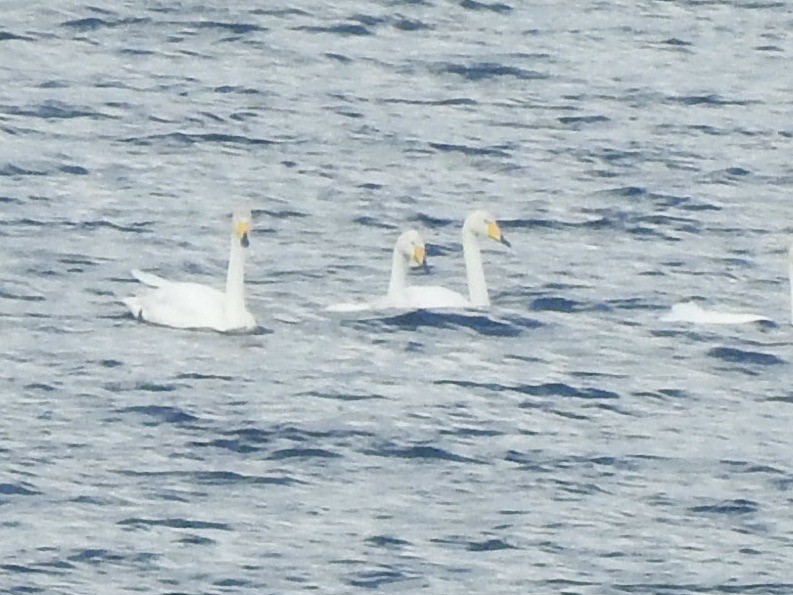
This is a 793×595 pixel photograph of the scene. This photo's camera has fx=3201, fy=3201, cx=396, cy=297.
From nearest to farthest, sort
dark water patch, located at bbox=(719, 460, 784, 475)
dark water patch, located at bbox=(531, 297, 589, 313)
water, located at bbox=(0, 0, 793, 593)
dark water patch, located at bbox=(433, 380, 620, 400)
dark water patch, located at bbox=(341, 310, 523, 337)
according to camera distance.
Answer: water, located at bbox=(0, 0, 793, 593)
dark water patch, located at bbox=(719, 460, 784, 475)
dark water patch, located at bbox=(433, 380, 620, 400)
dark water patch, located at bbox=(341, 310, 523, 337)
dark water patch, located at bbox=(531, 297, 589, 313)

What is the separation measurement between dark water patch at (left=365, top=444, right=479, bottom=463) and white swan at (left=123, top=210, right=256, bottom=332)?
130 inches

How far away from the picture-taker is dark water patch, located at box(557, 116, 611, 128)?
28172 mm

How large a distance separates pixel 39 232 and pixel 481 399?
558 centimetres

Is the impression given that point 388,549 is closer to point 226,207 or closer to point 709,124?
point 226,207

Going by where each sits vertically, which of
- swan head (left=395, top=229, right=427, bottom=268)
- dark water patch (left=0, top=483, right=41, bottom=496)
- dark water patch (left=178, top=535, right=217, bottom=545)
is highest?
swan head (left=395, top=229, right=427, bottom=268)

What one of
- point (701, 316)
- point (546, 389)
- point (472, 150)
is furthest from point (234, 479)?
point (472, 150)

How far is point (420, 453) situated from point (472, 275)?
4.80 metres

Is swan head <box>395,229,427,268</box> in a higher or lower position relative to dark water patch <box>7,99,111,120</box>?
lower

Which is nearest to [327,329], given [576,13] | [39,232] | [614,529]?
[39,232]

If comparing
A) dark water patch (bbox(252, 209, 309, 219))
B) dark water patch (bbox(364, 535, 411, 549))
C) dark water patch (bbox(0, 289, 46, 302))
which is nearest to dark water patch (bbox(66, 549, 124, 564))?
dark water patch (bbox(364, 535, 411, 549))

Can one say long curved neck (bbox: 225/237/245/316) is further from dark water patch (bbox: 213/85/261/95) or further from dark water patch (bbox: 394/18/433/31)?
dark water patch (bbox: 394/18/433/31)

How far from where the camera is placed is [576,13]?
1302 inches

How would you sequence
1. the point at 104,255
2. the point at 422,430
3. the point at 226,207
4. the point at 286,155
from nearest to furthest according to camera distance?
1. the point at 422,430
2. the point at 104,255
3. the point at 226,207
4. the point at 286,155

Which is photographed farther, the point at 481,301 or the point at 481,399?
the point at 481,301
